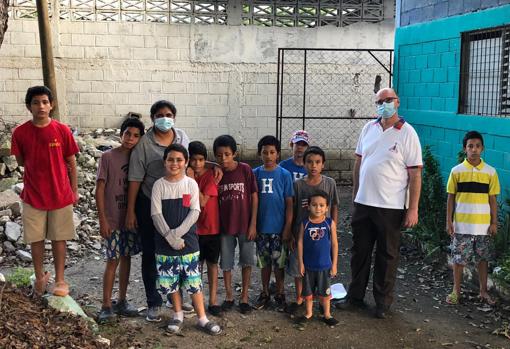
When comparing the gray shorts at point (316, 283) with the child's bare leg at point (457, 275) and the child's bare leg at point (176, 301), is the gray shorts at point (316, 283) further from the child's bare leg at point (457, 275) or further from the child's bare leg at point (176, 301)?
the child's bare leg at point (457, 275)

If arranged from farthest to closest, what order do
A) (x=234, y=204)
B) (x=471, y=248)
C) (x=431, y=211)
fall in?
(x=431, y=211) < (x=471, y=248) < (x=234, y=204)

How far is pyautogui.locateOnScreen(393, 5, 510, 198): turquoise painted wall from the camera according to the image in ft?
20.4

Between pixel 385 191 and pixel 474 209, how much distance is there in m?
0.95

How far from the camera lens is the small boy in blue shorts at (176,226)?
441 centimetres

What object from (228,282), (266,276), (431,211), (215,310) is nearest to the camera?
(215,310)

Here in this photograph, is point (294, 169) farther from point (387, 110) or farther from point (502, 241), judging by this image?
point (502, 241)

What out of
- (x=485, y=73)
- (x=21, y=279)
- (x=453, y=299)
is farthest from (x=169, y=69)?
(x=453, y=299)

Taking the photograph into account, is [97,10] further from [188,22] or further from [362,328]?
[362,328]

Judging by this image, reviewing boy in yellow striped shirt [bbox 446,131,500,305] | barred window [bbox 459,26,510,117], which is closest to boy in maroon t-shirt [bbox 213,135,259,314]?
boy in yellow striped shirt [bbox 446,131,500,305]

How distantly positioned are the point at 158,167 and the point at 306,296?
160 cm

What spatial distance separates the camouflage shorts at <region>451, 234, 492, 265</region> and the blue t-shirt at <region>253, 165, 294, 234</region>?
5.42 ft

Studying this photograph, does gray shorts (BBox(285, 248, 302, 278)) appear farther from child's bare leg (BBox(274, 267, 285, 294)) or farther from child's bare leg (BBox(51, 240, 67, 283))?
child's bare leg (BBox(51, 240, 67, 283))

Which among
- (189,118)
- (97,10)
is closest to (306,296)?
(189,118)

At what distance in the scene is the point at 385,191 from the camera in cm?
487
